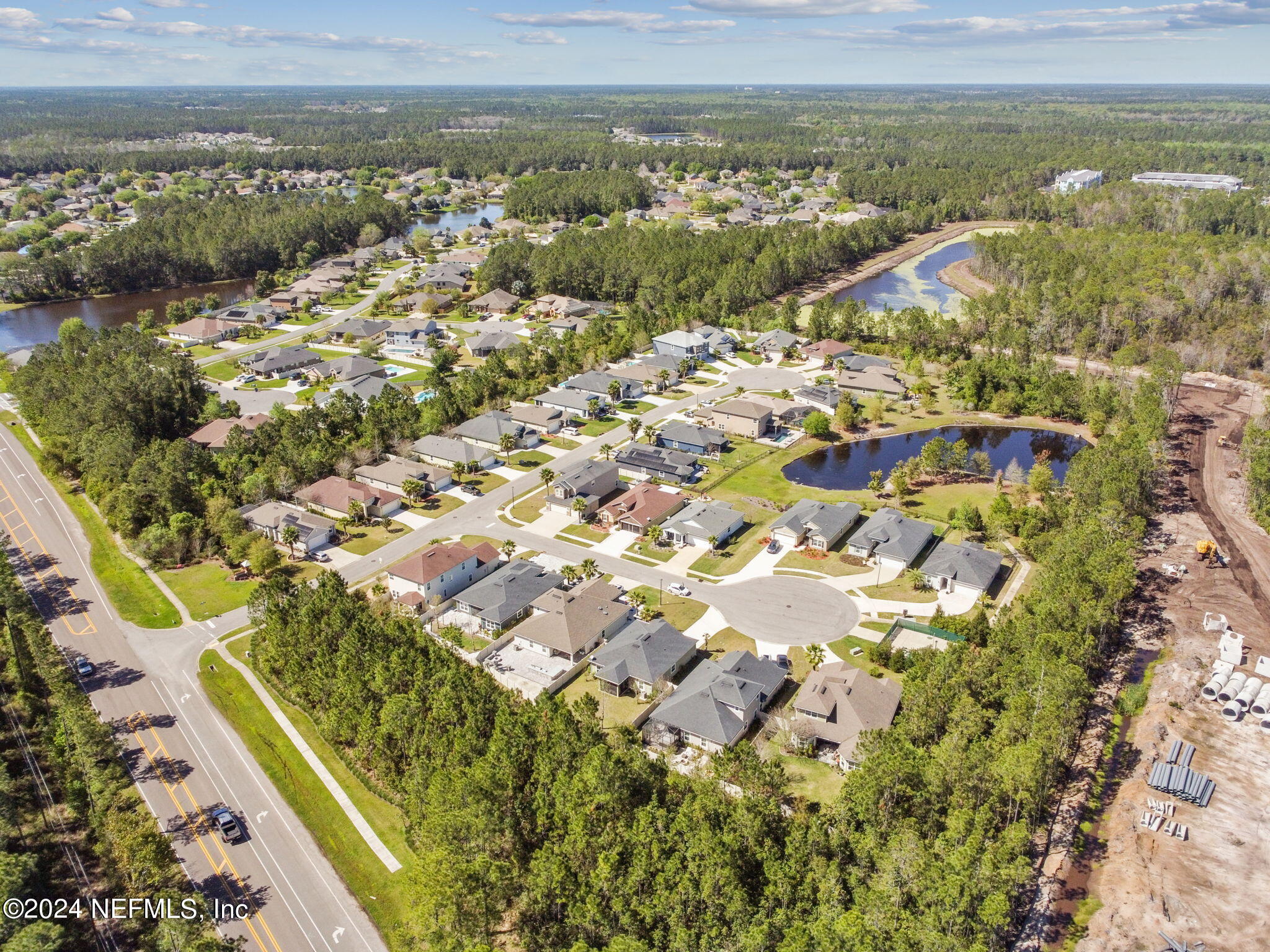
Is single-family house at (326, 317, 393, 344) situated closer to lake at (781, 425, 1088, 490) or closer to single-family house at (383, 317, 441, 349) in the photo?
single-family house at (383, 317, 441, 349)

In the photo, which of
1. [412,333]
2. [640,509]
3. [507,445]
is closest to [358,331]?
[412,333]

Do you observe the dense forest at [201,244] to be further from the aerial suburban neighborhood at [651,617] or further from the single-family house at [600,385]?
the single-family house at [600,385]

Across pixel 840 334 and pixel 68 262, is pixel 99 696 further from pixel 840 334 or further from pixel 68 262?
pixel 68 262

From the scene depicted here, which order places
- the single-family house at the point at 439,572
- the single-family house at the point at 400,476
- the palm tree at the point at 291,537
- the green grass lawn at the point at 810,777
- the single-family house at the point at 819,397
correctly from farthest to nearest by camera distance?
1. the single-family house at the point at 819,397
2. the single-family house at the point at 400,476
3. the palm tree at the point at 291,537
4. the single-family house at the point at 439,572
5. the green grass lawn at the point at 810,777

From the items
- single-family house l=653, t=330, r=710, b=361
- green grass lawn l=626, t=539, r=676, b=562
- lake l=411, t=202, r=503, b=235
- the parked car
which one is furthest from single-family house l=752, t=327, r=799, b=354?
lake l=411, t=202, r=503, b=235

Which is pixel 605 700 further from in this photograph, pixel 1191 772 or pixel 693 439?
pixel 693 439

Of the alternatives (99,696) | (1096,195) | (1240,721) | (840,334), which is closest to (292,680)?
(99,696)

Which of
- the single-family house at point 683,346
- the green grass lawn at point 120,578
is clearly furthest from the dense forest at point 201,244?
the green grass lawn at point 120,578
